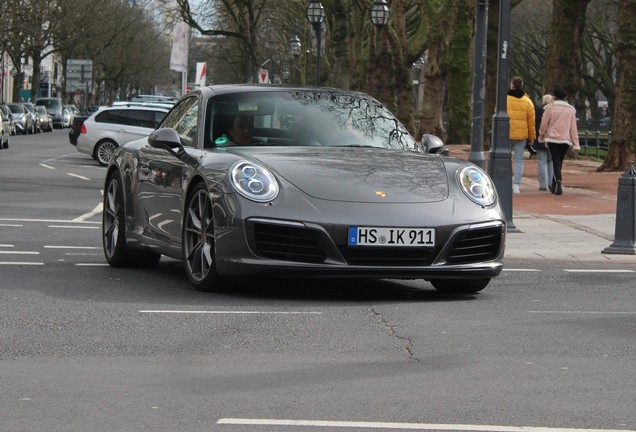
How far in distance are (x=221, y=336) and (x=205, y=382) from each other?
1417 mm

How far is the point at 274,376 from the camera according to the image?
647 centimetres

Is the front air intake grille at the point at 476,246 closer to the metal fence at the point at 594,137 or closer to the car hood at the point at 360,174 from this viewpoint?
the car hood at the point at 360,174

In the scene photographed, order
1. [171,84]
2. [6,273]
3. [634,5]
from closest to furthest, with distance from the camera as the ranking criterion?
[6,273]
[634,5]
[171,84]

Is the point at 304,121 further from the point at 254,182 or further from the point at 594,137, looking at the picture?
the point at 594,137

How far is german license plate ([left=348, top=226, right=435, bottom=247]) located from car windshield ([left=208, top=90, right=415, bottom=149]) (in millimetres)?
1362

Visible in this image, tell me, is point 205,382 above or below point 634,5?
below

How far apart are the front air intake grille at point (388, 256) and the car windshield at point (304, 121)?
1.37 metres

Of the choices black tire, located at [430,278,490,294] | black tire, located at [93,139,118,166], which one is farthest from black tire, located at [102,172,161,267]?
black tire, located at [93,139,118,166]

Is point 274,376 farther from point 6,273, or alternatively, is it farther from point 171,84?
point 171,84

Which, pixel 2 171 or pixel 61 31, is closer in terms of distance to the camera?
pixel 2 171

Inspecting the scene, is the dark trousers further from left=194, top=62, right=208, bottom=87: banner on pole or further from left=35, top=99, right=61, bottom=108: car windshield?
left=35, top=99, right=61, bottom=108: car windshield

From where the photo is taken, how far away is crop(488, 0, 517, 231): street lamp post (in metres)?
16.2

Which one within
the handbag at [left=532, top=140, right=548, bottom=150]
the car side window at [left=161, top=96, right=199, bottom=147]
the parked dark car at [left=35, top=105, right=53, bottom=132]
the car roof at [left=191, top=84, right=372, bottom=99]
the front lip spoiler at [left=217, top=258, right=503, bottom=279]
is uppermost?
the car roof at [left=191, top=84, right=372, bottom=99]

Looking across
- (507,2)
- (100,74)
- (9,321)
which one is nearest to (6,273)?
(9,321)
